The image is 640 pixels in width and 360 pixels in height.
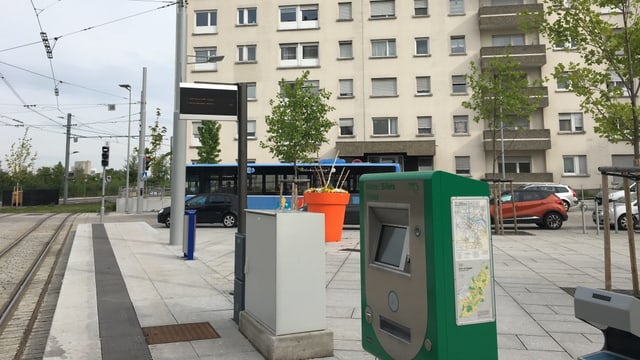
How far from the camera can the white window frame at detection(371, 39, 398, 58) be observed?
110ft

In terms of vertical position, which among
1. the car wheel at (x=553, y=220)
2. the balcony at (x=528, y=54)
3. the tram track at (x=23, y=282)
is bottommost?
the tram track at (x=23, y=282)

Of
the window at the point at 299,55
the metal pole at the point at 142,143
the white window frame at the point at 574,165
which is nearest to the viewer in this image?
the metal pole at the point at 142,143

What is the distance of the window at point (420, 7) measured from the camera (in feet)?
110

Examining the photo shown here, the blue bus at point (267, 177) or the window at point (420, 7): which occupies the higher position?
the window at point (420, 7)

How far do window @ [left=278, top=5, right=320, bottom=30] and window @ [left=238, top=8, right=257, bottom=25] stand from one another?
2.33 m

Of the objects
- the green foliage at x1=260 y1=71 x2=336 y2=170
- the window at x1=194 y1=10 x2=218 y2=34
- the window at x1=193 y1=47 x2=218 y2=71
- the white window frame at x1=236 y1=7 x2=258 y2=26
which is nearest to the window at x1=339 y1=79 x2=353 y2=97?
the white window frame at x1=236 y1=7 x2=258 y2=26

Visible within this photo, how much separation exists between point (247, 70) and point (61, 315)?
3146 centimetres

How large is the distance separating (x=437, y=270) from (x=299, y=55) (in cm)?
3357

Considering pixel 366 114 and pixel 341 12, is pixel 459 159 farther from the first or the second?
pixel 341 12

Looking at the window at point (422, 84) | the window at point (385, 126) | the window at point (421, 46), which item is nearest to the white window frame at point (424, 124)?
the window at point (385, 126)

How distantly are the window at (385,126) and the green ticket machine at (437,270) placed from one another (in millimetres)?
30743

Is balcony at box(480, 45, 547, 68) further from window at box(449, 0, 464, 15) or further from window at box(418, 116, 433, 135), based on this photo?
window at box(418, 116, 433, 135)

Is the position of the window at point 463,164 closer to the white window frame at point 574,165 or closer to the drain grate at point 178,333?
the white window frame at point 574,165

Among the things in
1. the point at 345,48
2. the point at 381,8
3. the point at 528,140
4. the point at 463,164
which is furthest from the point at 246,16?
the point at 528,140
